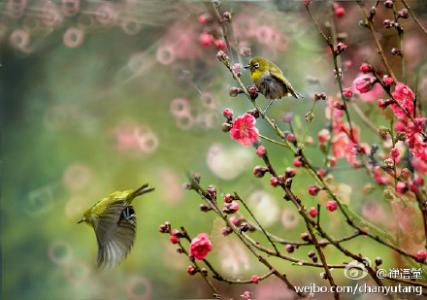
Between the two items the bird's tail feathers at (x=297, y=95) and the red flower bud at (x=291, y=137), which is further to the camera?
the bird's tail feathers at (x=297, y=95)

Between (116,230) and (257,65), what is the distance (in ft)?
2.03

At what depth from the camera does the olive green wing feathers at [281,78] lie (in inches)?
64.9

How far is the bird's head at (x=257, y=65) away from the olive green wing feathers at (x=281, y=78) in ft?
0.08

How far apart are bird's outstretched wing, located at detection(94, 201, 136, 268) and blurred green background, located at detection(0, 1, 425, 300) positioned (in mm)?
28

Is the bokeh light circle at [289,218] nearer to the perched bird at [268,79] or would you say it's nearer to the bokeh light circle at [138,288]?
the perched bird at [268,79]

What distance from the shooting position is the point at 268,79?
5.34 ft

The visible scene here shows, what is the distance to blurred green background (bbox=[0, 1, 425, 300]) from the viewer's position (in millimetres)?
1690

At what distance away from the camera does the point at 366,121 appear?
161 centimetres

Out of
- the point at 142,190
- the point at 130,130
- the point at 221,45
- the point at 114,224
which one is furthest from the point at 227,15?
the point at 114,224

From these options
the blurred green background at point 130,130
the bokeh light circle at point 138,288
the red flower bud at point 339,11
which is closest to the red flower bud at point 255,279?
the blurred green background at point 130,130

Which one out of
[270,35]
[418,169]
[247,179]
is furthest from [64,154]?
[418,169]

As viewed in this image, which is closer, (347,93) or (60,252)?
(347,93)

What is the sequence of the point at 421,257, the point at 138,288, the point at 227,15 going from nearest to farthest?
the point at 421,257 → the point at 227,15 → the point at 138,288

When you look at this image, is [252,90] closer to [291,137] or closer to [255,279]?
[291,137]
